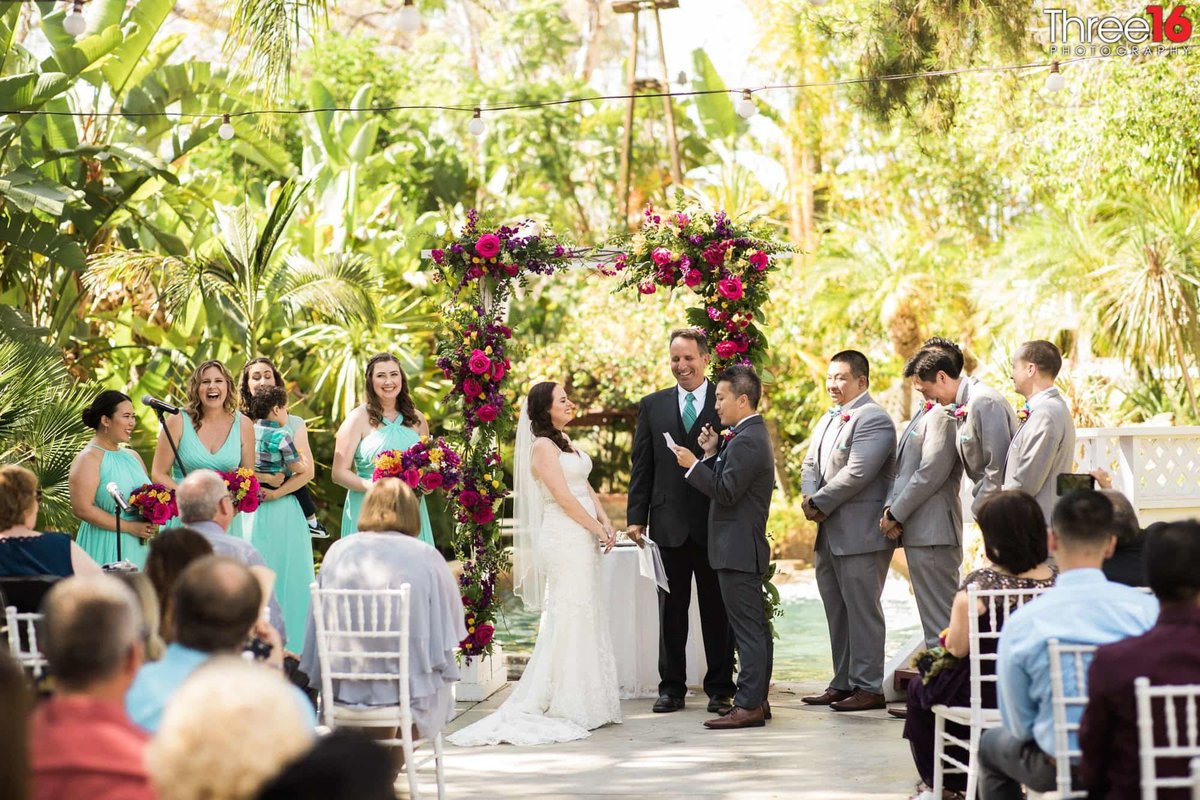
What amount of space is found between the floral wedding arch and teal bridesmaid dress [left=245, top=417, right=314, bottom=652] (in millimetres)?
854

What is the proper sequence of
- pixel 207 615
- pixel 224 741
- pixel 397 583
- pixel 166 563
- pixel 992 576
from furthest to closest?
1. pixel 397 583
2. pixel 992 576
3. pixel 166 563
4. pixel 207 615
5. pixel 224 741

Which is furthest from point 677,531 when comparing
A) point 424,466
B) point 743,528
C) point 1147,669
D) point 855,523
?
point 1147,669

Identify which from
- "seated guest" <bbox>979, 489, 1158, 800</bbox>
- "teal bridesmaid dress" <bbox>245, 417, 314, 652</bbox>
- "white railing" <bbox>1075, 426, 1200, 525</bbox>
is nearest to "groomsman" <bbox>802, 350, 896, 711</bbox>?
"teal bridesmaid dress" <bbox>245, 417, 314, 652</bbox>

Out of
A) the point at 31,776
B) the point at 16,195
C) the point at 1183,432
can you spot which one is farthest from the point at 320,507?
the point at 31,776

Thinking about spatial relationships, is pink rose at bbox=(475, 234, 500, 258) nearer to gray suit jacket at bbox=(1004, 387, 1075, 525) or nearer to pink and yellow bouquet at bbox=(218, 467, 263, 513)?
pink and yellow bouquet at bbox=(218, 467, 263, 513)

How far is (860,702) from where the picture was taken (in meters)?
6.97

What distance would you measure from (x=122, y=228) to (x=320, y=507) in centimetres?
327

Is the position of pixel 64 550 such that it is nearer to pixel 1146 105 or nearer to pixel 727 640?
pixel 727 640

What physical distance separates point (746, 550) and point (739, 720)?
0.84m

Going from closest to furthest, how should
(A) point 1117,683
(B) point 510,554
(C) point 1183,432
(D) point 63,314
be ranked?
(A) point 1117,683
(B) point 510,554
(C) point 1183,432
(D) point 63,314

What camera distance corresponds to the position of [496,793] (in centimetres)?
546

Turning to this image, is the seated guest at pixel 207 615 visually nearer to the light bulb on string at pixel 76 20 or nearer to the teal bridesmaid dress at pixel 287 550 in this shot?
the teal bridesmaid dress at pixel 287 550

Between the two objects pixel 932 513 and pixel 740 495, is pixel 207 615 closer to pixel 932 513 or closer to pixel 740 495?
pixel 740 495

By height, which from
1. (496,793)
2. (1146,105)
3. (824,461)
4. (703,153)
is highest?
(703,153)
